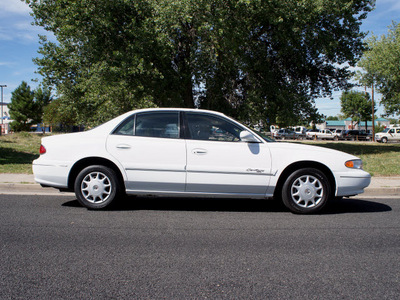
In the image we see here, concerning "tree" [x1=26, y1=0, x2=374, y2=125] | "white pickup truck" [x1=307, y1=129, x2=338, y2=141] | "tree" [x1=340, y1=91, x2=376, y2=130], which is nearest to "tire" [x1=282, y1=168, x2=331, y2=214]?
"tree" [x1=26, y1=0, x2=374, y2=125]

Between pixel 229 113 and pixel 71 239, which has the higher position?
pixel 229 113

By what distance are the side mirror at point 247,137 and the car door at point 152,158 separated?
94 centimetres

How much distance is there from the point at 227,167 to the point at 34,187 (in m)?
4.39

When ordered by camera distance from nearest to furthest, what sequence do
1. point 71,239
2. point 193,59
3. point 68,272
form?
point 68,272, point 71,239, point 193,59

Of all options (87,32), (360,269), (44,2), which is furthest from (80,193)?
(44,2)

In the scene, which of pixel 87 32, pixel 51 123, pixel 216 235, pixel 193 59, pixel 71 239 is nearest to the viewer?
pixel 71 239

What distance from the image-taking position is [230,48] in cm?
1784

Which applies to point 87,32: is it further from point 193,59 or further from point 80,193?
point 80,193

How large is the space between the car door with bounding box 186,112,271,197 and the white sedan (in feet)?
0.05

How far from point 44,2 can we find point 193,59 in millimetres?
8678

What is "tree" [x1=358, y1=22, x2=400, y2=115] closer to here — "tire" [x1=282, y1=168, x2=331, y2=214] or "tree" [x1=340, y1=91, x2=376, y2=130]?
"tire" [x1=282, y1=168, x2=331, y2=214]

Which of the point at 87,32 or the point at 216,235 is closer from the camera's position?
the point at 216,235

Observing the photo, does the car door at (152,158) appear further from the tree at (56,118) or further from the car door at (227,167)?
the tree at (56,118)

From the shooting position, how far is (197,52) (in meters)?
18.1
